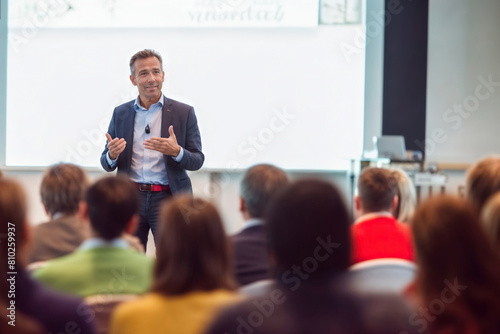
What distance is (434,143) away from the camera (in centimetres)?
613

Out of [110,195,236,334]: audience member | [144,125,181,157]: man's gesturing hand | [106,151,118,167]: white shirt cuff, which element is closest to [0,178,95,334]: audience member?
[110,195,236,334]: audience member

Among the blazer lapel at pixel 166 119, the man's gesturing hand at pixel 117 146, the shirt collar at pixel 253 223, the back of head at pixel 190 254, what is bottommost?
the shirt collar at pixel 253 223

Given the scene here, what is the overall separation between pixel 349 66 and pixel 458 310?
4.52 metres

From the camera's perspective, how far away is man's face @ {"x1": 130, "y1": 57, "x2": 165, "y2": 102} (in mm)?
3771

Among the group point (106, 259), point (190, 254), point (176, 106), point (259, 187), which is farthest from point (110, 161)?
point (190, 254)

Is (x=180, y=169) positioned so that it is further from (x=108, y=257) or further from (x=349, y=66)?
(x=349, y=66)

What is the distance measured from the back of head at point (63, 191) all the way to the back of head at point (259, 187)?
62 cm

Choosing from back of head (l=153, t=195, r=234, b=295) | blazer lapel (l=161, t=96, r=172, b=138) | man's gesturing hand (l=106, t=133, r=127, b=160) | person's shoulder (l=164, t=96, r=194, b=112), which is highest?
person's shoulder (l=164, t=96, r=194, b=112)

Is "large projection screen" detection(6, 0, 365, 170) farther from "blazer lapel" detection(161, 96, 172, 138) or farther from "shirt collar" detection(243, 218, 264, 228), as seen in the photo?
"shirt collar" detection(243, 218, 264, 228)

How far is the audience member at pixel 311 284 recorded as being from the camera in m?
1.19


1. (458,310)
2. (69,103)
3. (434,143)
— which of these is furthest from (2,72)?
(458,310)

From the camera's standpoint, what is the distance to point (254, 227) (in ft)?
7.40

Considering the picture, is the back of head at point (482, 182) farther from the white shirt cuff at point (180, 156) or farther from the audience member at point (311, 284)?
the white shirt cuff at point (180, 156)

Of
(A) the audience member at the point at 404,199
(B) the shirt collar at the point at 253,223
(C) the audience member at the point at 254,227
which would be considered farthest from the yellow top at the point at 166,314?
(A) the audience member at the point at 404,199
